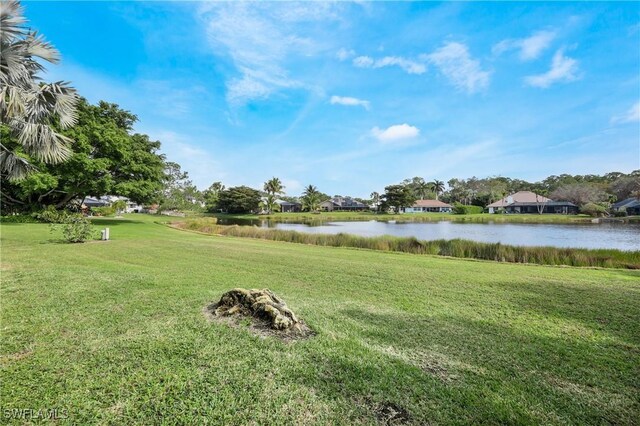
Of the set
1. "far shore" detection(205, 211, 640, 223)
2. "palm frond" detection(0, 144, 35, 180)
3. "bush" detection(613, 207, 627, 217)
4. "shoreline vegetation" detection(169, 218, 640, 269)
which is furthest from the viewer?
"bush" detection(613, 207, 627, 217)

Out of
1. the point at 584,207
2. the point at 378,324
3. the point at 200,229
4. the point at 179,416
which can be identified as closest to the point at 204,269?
the point at 378,324

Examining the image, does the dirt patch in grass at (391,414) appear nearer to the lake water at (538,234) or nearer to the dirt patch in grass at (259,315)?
the dirt patch in grass at (259,315)

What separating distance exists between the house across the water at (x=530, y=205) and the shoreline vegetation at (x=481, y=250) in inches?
2614

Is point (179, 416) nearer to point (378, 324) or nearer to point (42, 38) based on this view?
point (378, 324)

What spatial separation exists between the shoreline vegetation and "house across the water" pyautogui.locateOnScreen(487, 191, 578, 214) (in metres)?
66.4

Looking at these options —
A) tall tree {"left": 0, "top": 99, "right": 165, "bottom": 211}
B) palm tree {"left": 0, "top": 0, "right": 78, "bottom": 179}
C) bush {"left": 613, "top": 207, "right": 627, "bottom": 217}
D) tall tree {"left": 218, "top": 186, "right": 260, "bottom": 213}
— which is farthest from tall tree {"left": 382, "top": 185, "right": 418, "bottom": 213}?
palm tree {"left": 0, "top": 0, "right": 78, "bottom": 179}

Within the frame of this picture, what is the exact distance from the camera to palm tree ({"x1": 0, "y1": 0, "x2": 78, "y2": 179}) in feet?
25.4

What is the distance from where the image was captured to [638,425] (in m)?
2.43

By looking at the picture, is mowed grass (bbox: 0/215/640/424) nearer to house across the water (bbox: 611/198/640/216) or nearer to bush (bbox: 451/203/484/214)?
house across the water (bbox: 611/198/640/216)

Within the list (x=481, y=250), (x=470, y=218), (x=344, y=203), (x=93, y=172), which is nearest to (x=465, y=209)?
(x=470, y=218)

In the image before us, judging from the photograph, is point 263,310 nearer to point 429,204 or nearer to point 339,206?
point 429,204

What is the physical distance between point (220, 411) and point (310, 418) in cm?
73

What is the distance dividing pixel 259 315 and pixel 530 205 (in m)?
81.0

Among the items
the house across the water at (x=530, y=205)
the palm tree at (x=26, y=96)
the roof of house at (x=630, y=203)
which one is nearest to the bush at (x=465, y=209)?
the house across the water at (x=530, y=205)
